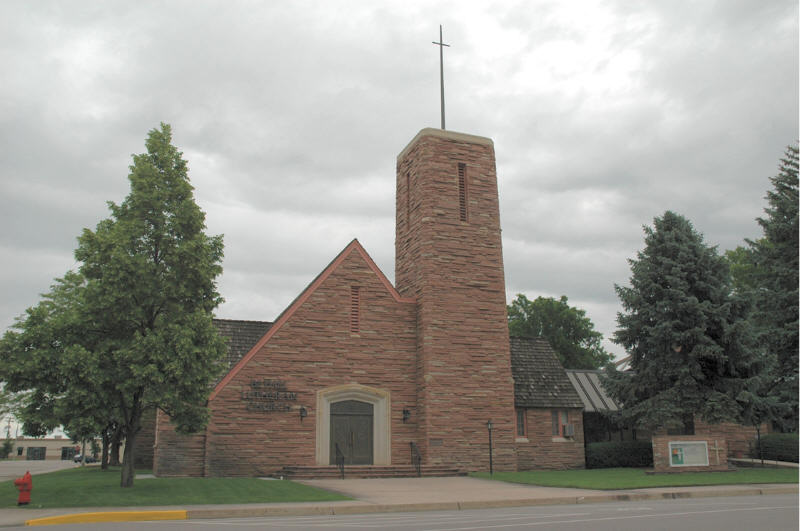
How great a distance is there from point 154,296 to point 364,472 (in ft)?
35.7

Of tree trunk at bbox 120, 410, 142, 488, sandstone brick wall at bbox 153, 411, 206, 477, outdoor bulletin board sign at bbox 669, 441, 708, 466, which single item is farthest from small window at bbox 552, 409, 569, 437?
tree trunk at bbox 120, 410, 142, 488

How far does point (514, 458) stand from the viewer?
27719mm

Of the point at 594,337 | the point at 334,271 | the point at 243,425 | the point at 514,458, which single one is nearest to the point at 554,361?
the point at 514,458

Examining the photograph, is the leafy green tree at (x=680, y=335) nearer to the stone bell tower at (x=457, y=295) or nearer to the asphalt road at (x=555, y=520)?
the stone bell tower at (x=457, y=295)

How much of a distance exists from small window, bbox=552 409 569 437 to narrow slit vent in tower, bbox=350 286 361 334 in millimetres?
10383

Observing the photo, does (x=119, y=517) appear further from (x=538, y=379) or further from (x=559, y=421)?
(x=538, y=379)

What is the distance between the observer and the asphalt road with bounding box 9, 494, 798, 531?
1070 cm

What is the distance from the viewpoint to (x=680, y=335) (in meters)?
28.1

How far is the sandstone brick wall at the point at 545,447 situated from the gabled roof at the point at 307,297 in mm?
7949

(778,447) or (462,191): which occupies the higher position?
(462,191)


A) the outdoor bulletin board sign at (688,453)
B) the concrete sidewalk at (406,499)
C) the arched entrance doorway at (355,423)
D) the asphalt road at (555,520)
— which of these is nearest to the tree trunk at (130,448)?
the concrete sidewalk at (406,499)

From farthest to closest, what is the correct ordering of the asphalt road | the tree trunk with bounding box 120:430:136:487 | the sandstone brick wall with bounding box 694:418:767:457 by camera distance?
the sandstone brick wall with bounding box 694:418:767:457 < the tree trunk with bounding box 120:430:136:487 < the asphalt road

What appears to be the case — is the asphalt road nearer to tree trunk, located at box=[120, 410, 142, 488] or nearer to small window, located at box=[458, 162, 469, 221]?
tree trunk, located at box=[120, 410, 142, 488]

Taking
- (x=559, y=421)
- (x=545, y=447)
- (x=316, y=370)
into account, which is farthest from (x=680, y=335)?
(x=316, y=370)
